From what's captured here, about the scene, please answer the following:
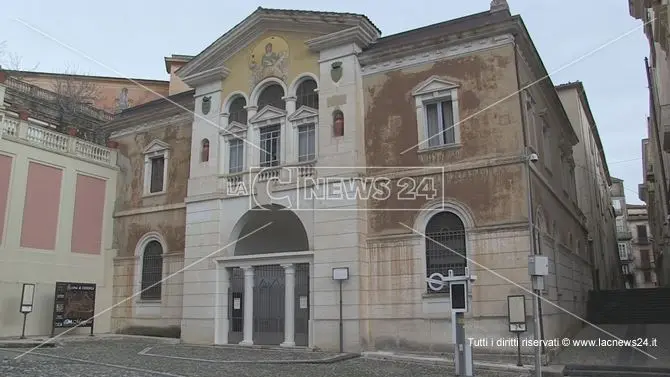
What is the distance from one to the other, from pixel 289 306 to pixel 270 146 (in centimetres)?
561

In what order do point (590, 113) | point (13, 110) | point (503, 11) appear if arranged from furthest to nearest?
point (590, 113) < point (13, 110) < point (503, 11)

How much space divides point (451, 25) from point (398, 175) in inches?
192

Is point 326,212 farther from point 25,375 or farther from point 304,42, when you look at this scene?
point 25,375

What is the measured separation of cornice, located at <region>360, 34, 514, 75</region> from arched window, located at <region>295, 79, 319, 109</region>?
1837mm

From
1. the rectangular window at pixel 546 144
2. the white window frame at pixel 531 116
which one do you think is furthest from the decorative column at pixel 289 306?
the rectangular window at pixel 546 144

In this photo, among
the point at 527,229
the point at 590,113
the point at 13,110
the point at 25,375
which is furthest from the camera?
the point at 590,113

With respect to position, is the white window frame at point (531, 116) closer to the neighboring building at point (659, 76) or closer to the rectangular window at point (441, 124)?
the rectangular window at point (441, 124)

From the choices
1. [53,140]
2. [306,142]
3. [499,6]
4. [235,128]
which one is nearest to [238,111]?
[235,128]

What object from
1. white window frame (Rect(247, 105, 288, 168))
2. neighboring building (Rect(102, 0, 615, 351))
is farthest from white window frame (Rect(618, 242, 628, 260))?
white window frame (Rect(247, 105, 288, 168))

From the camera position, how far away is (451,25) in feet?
59.3

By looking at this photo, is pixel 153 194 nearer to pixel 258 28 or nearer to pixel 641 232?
pixel 258 28

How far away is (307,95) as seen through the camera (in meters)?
20.2

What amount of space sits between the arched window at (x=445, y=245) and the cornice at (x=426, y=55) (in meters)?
4.87

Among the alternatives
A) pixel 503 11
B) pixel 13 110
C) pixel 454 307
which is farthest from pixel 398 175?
pixel 13 110
